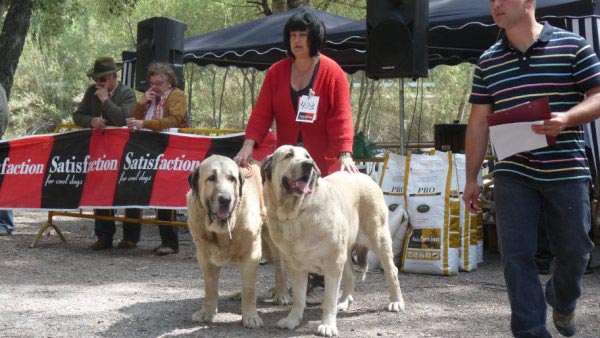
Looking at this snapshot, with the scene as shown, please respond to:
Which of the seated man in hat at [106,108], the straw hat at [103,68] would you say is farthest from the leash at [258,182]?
the straw hat at [103,68]

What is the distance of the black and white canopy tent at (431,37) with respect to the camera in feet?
24.4

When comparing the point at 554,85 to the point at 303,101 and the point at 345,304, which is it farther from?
the point at 345,304

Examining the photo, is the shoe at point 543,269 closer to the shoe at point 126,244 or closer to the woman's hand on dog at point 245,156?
the woman's hand on dog at point 245,156

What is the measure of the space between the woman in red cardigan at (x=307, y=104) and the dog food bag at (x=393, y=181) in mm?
2313

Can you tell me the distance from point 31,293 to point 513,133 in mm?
4176

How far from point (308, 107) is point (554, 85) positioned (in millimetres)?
2064

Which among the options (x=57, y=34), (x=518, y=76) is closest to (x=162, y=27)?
(x=518, y=76)

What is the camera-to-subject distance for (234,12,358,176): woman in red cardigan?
5504 mm

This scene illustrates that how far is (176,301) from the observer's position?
6.07 meters

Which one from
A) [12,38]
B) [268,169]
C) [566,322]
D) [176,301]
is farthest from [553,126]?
[12,38]

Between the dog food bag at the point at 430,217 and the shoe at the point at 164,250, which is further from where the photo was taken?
the shoe at the point at 164,250

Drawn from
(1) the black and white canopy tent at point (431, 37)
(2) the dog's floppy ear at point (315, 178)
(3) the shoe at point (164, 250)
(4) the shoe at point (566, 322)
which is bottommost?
(3) the shoe at point (164, 250)

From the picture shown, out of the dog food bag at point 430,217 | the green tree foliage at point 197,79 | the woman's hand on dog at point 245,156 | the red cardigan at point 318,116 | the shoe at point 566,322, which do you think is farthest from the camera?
the green tree foliage at point 197,79

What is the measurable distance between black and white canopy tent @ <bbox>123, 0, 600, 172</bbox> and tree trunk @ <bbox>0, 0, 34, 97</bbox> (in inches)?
121
